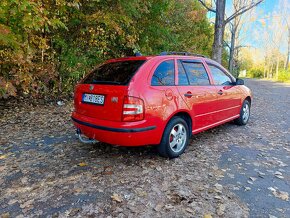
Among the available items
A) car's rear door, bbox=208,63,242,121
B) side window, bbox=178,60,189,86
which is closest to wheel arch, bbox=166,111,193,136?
side window, bbox=178,60,189,86

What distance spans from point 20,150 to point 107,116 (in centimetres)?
212

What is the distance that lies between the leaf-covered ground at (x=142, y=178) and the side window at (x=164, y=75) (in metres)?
1.31

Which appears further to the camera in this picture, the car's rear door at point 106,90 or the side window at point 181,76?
the side window at point 181,76

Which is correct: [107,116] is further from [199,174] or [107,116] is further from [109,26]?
[109,26]

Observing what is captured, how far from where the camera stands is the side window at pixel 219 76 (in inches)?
195

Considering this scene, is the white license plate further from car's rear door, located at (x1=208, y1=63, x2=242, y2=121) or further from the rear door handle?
car's rear door, located at (x1=208, y1=63, x2=242, y2=121)

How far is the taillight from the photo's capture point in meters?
3.31

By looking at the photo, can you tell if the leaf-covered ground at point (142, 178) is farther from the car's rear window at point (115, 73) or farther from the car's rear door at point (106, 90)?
the car's rear window at point (115, 73)

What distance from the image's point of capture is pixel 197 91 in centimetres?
429

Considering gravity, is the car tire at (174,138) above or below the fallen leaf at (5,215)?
above

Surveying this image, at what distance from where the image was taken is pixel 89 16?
755 cm

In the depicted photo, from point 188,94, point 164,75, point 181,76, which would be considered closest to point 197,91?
point 188,94

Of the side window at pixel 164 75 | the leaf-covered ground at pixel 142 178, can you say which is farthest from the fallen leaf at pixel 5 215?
the side window at pixel 164 75

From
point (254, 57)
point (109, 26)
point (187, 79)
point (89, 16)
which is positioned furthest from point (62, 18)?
point (254, 57)
